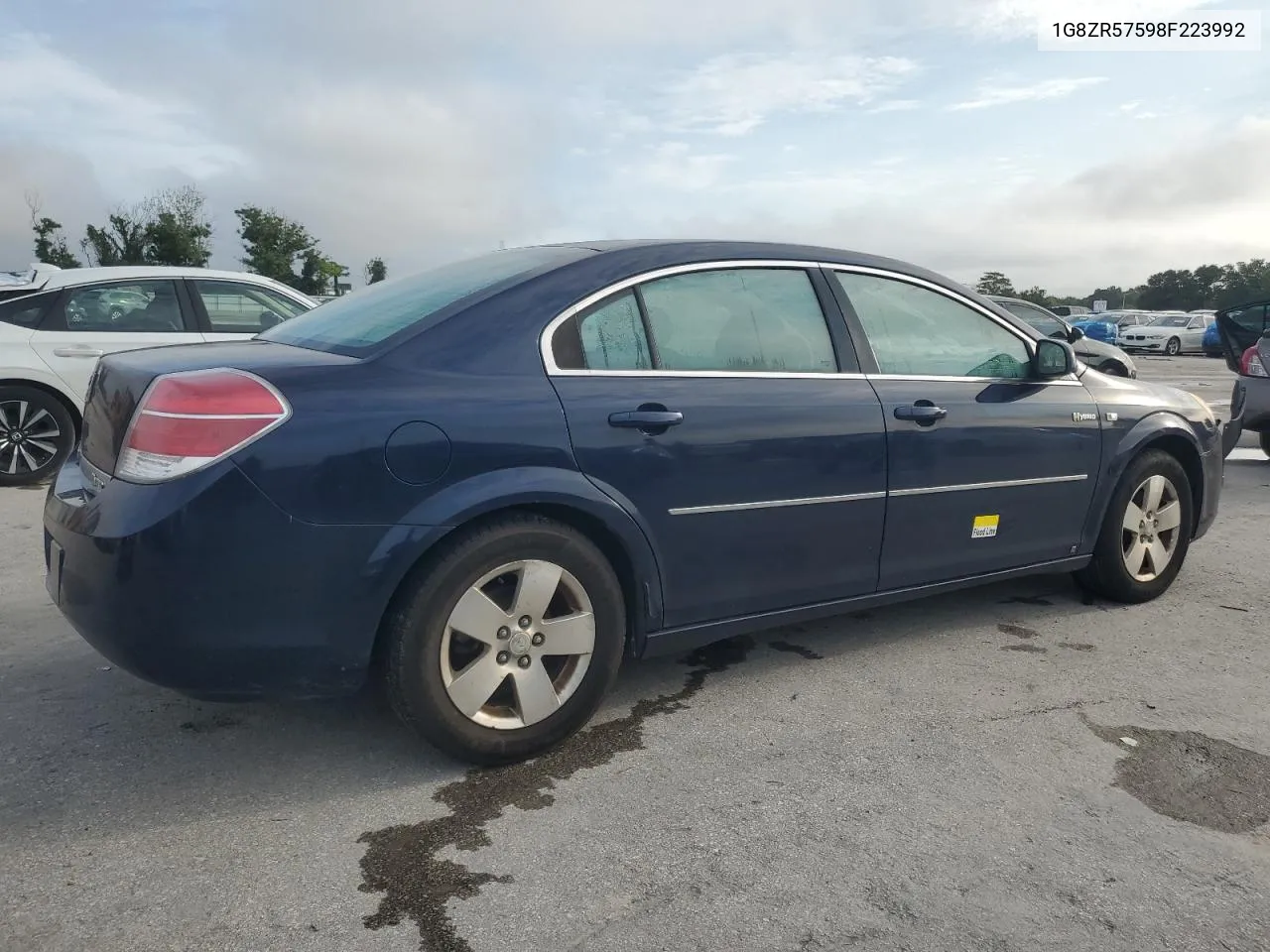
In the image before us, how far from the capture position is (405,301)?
3.33 meters

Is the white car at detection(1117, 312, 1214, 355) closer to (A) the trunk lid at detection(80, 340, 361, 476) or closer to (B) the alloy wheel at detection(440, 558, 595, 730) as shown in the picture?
(B) the alloy wheel at detection(440, 558, 595, 730)

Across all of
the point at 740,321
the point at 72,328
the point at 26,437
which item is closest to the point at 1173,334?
the point at 72,328

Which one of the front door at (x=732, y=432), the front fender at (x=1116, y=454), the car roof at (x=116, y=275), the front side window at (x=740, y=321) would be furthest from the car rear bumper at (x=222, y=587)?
the car roof at (x=116, y=275)

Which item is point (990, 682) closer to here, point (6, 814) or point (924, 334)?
point (924, 334)

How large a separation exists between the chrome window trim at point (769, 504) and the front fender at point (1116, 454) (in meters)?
1.27

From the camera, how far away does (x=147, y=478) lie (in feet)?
8.48

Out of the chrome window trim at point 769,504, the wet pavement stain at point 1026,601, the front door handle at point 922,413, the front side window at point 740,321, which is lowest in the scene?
the wet pavement stain at point 1026,601

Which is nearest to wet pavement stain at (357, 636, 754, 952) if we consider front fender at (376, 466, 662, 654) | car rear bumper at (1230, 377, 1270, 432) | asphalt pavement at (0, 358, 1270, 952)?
asphalt pavement at (0, 358, 1270, 952)

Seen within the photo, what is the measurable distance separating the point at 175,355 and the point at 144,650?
2.94ft

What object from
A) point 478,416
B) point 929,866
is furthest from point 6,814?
point 929,866

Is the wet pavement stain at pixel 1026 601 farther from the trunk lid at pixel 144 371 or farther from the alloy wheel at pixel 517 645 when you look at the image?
the trunk lid at pixel 144 371

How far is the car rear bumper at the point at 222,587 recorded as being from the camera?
2537 mm

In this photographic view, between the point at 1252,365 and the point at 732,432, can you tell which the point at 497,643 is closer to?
the point at 732,432

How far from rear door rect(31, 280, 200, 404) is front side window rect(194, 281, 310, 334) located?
0.16m
